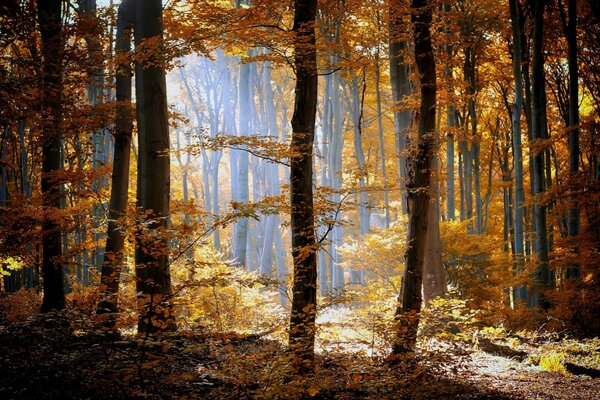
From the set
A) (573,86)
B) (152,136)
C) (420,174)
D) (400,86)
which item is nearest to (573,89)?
(573,86)

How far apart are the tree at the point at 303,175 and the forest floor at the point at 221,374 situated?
0.70 metres

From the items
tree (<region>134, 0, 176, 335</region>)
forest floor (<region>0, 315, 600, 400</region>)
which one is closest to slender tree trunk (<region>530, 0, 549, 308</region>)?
forest floor (<region>0, 315, 600, 400</region>)

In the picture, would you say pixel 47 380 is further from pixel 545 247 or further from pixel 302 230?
pixel 545 247

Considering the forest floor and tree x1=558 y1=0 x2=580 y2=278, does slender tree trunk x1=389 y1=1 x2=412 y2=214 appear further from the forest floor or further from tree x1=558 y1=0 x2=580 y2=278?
the forest floor

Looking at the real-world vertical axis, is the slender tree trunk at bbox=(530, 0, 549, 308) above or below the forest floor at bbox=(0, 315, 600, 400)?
above

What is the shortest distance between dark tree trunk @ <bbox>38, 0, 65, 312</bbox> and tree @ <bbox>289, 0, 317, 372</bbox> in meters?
3.60

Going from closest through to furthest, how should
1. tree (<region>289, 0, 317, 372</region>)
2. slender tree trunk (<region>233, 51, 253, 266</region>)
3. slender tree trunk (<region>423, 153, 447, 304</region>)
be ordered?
1. tree (<region>289, 0, 317, 372</region>)
2. slender tree trunk (<region>423, 153, 447, 304</region>)
3. slender tree trunk (<region>233, 51, 253, 266</region>)

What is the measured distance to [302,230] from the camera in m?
6.12

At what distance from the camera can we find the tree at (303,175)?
600 centimetres

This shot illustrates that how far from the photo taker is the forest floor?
15.3ft

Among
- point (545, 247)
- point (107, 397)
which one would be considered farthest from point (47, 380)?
point (545, 247)

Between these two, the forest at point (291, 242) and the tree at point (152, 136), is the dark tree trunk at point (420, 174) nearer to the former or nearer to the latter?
the forest at point (291, 242)

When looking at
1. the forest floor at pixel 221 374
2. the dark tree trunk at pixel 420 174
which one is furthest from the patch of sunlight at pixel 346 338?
the dark tree trunk at pixel 420 174

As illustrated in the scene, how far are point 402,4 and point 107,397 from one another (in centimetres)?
707
